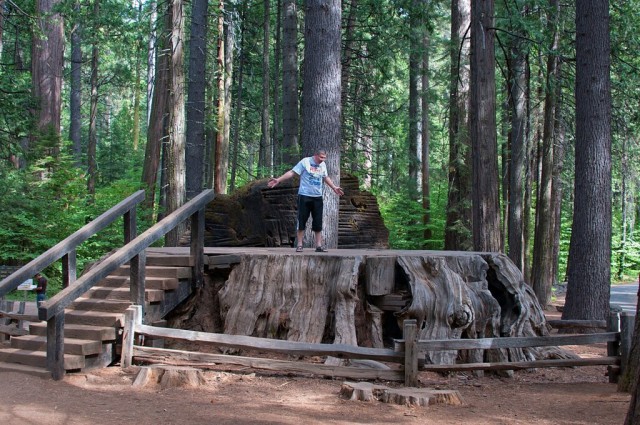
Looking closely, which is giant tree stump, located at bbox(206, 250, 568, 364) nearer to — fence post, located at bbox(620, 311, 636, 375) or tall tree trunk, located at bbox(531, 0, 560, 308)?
fence post, located at bbox(620, 311, 636, 375)

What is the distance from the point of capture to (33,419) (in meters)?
6.14

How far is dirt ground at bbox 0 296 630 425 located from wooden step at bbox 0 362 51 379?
95 millimetres

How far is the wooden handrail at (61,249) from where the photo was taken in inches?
321

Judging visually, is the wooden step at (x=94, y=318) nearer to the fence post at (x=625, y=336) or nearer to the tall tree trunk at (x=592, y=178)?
the fence post at (x=625, y=336)

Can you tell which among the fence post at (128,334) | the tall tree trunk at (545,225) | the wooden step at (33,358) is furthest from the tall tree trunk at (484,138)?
the wooden step at (33,358)

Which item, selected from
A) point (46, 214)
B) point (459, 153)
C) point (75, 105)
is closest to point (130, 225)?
point (459, 153)

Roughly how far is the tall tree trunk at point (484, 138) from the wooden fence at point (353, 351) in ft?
17.0

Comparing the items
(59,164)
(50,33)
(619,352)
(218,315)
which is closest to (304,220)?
(218,315)

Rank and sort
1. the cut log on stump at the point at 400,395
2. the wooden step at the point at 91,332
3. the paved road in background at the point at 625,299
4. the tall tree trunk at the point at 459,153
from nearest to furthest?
the cut log on stump at the point at 400,395 < the wooden step at the point at 91,332 < the tall tree trunk at the point at 459,153 < the paved road in background at the point at 625,299

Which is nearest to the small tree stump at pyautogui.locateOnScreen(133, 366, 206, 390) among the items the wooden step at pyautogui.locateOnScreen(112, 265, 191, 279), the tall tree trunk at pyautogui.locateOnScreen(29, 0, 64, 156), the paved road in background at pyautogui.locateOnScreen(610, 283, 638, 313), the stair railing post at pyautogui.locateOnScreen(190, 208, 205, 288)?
the wooden step at pyautogui.locateOnScreen(112, 265, 191, 279)

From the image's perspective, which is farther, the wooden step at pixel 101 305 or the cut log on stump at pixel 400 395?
the wooden step at pixel 101 305

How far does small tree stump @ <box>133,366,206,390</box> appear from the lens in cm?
764

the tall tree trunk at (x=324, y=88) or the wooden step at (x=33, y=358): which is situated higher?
the tall tree trunk at (x=324, y=88)

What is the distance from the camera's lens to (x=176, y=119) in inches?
661
